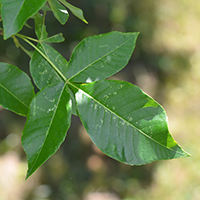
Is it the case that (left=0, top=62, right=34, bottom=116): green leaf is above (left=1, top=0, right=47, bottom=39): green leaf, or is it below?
below

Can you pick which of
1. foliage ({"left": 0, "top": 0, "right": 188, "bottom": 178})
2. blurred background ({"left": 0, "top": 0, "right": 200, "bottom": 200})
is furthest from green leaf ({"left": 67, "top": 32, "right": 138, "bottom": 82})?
blurred background ({"left": 0, "top": 0, "right": 200, "bottom": 200})

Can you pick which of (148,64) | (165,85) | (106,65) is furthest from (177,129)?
(106,65)

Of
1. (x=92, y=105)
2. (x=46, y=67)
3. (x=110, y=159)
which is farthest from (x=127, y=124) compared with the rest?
(x=110, y=159)

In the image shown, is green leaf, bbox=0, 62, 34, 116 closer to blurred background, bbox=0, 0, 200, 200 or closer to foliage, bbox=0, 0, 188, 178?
foliage, bbox=0, 0, 188, 178

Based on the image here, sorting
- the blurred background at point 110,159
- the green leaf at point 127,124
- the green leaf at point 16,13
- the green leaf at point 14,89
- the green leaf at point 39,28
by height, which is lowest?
the blurred background at point 110,159

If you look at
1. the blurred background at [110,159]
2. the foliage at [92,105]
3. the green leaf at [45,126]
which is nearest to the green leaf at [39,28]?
the foliage at [92,105]

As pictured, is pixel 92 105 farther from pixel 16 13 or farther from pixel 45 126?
pixel 16 13

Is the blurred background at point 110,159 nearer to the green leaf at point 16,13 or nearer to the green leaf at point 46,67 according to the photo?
the green leaf at point 46,67
